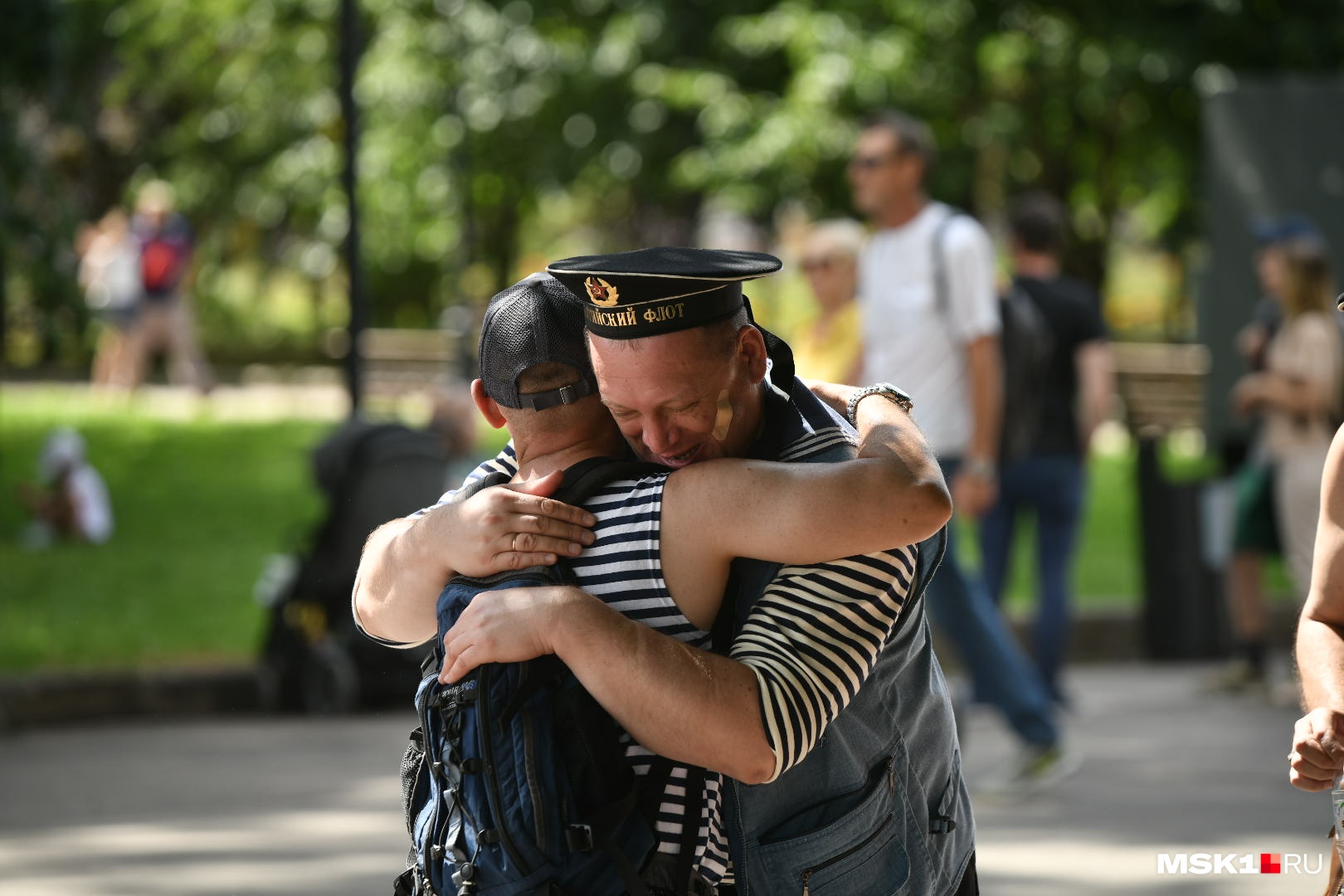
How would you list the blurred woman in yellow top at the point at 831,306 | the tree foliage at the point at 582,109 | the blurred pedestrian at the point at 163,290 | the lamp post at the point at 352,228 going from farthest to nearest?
the blurred pedestrian at the point at 163,290 → the tree foliage at the point at 582,109 → the lamp post at the point at 352,228 → the blurred woman in yellow top at the point at 831,306

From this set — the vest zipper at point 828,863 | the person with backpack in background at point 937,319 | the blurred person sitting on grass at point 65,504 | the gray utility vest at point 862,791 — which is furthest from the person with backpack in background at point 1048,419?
the blurred person sitting on grass at point 65,504

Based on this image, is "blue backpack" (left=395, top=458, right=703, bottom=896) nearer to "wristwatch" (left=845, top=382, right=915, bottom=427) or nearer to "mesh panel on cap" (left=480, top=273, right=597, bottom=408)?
"mesh panel on cap" (left=480, top=273, right=597, bottom=408)

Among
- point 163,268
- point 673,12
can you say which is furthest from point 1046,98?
point 163,268

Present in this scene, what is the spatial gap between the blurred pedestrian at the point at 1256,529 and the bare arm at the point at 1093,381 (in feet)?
2.67

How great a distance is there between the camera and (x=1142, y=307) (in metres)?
46.0

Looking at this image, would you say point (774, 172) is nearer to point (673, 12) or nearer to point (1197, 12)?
point (673, 12)

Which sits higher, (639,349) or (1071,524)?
(639,349)

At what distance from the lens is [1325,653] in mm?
2979

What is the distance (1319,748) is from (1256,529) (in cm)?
619

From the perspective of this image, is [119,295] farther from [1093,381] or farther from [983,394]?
[983,394]

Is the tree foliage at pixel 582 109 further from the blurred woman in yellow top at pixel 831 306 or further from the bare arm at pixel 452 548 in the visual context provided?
the bare arm at pixel 452 548

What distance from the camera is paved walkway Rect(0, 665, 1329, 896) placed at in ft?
19.6

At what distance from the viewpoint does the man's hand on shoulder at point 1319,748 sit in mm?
2809

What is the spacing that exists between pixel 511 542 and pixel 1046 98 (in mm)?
17398
